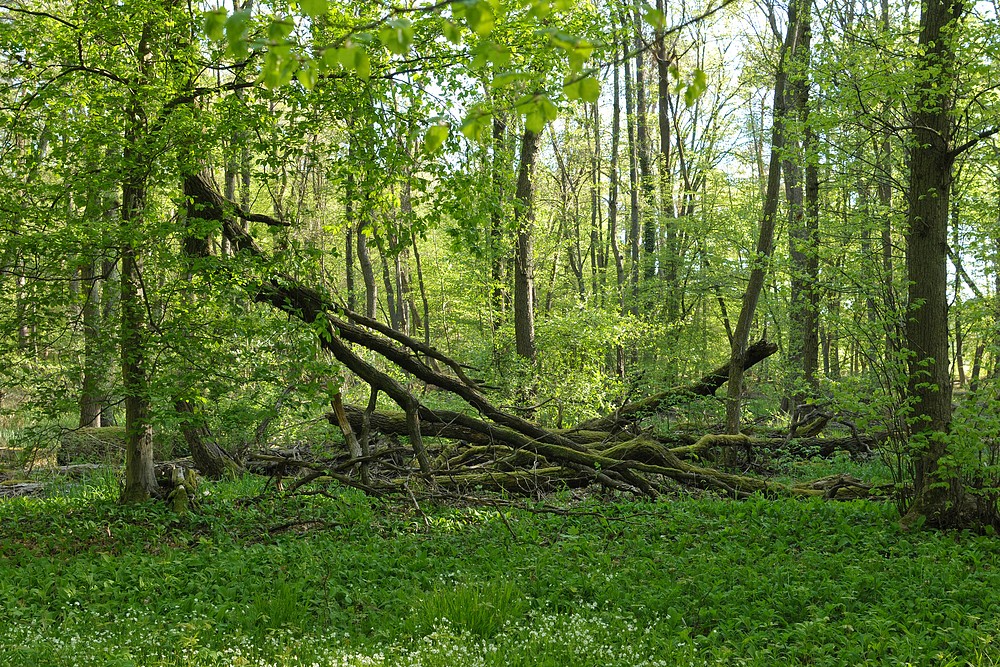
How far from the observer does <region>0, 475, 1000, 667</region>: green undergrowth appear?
4.94m

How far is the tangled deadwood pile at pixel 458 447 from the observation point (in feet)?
31.4

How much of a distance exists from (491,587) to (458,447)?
656cm

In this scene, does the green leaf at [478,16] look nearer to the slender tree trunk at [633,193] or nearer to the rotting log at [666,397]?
the rotting log at [666,397]

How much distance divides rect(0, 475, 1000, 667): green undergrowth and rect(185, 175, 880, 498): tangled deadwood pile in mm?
1144

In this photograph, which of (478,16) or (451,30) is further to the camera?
(451,30)

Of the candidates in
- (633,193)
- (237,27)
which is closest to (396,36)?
(237,27)

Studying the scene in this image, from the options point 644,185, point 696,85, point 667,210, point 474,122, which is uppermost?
point 644,185

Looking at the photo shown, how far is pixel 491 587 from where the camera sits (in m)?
5.98

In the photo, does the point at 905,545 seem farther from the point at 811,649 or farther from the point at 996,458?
the point at 811,649

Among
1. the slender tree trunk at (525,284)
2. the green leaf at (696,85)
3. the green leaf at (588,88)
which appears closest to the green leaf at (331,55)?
the green leaf at (588,88)

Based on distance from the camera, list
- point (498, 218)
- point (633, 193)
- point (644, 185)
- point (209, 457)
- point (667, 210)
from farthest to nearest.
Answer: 1. point (633, 193)
2. point (644, 185)
3. point (667, 210)
4. point (209, 457)
5. point (498, 218)

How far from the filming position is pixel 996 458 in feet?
24.1

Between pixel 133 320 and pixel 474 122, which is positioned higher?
pixel 474 122

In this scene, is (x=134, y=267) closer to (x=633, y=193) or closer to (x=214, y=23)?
(x=214, y=23)
